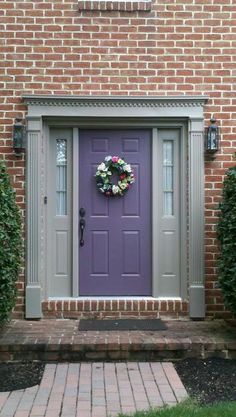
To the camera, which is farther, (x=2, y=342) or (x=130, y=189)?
(x=130, y=189)

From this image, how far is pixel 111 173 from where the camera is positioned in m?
7.29

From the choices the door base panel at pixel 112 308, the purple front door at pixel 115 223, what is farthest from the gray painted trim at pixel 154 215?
the door base panel at pixel 112 308

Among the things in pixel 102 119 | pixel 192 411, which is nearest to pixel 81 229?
pixel 102 119

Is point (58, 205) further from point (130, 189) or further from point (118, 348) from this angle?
point (118, 348)

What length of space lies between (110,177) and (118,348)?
2.25 m

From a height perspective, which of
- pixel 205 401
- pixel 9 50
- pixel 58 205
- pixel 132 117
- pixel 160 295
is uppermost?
pixel 9 50

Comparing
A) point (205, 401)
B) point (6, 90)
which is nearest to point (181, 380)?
point (205, 401)

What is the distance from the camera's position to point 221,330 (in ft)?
22.0

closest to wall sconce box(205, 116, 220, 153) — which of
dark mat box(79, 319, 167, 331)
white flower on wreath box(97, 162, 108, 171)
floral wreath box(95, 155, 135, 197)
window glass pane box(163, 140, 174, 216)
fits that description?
window glass pane box(163, 140, 174, 216)

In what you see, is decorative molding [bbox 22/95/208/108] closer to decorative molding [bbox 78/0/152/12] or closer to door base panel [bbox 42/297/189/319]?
decorative molding [bbox 78/0/152/12]

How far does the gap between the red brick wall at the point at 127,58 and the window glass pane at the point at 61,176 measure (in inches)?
18.8

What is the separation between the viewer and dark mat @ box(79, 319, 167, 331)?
264 inches

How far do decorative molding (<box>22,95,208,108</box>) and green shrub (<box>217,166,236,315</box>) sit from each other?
1188mm

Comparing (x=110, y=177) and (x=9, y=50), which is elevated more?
(x=9, y=50)
